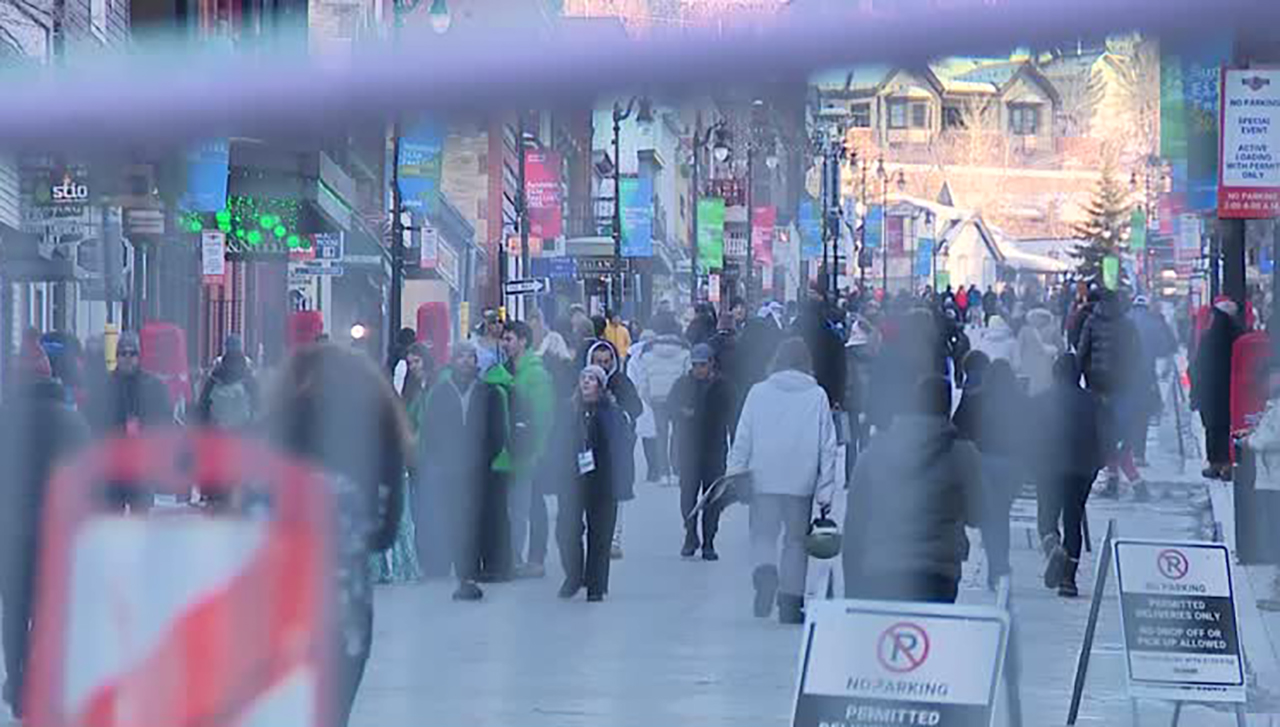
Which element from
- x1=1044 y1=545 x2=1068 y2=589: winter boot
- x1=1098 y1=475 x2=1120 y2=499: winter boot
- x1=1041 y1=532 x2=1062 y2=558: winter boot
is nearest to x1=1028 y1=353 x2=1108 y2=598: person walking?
x1=1041 y1=532 x2=1062 y2=558: winter boot

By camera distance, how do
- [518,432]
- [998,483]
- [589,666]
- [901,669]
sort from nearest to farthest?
[998,483]
[901,669]
[589,666]
[518,432]

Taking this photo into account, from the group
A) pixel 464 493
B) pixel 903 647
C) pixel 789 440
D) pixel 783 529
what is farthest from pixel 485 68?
pixel 783 529

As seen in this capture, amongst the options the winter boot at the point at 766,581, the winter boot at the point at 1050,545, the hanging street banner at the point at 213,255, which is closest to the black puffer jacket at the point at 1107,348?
the winter boot at the point at 766,581

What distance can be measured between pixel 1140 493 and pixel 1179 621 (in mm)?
8650

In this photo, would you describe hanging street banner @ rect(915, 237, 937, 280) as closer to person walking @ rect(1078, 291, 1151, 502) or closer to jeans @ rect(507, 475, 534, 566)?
person walking @ rect(1078, 291, 1151, 502)

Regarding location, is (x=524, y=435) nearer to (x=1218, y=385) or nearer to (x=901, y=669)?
(x=901, y=669)

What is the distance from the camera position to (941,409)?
3537 mm

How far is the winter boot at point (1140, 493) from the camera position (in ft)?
56.1

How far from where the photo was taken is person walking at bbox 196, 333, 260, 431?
9.98 feet

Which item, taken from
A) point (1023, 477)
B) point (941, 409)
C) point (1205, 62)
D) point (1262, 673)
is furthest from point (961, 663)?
point (1262, 673)

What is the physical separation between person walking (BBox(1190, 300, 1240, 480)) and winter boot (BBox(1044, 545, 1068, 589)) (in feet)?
7.23

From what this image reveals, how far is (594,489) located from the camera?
13.0 m

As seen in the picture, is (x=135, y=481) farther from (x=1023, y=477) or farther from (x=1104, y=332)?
(x=1104, y=332)

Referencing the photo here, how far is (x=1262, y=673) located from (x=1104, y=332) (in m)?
3.28
